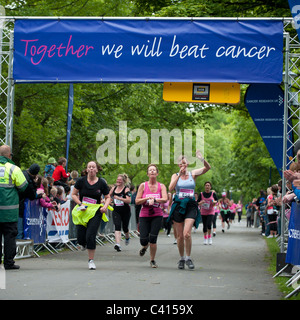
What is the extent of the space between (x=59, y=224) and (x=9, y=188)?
4845 mm

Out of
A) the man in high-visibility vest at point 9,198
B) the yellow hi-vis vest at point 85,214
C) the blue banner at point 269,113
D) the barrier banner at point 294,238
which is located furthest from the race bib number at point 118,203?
the barrier banner at point 294,238

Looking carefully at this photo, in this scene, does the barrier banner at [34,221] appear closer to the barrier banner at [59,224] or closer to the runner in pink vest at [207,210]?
the barrier banner at [59,224]

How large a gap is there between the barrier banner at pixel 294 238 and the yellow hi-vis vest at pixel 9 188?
15.2ft

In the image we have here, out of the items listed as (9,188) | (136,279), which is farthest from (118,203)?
(136,279)

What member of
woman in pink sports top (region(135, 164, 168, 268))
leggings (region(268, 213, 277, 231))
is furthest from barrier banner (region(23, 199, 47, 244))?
leggings (region(268, 213, 277, 231))

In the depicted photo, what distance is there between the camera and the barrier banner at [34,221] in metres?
14.3

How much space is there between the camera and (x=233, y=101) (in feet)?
44.0

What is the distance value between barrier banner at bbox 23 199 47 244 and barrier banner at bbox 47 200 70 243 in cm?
44

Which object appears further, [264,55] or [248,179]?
[248,179]

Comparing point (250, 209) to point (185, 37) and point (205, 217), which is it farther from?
point (185, 37)

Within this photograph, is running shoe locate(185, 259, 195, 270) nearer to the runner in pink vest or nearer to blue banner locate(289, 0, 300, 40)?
blue banner locate(289, 0, 300, 40)

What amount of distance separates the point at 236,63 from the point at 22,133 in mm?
12375

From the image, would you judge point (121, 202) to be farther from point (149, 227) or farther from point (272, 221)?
Result: point (272, 221)
